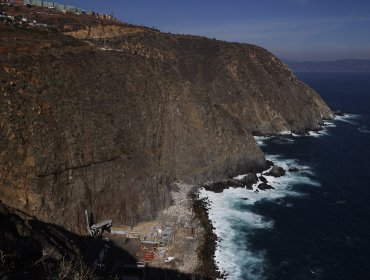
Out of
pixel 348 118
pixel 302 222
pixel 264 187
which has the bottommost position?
pixel 302 222

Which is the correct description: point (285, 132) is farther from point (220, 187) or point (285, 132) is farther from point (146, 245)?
point (146, 245)

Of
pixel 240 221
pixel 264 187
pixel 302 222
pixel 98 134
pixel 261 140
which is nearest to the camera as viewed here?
pixel 98 134

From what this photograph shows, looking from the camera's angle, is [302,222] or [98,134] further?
[302,222]

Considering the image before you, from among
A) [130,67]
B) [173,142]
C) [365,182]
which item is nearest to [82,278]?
[173,142]

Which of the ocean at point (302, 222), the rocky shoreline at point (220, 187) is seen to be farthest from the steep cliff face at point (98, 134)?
the ocean at point (302, 222)

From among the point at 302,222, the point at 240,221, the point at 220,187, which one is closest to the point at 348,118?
the point at 220,187

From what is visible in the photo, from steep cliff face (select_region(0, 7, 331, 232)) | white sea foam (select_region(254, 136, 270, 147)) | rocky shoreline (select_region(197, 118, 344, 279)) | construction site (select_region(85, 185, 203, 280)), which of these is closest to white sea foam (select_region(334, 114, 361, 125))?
white sea foam (select_region(254, 136, 270, 147))
